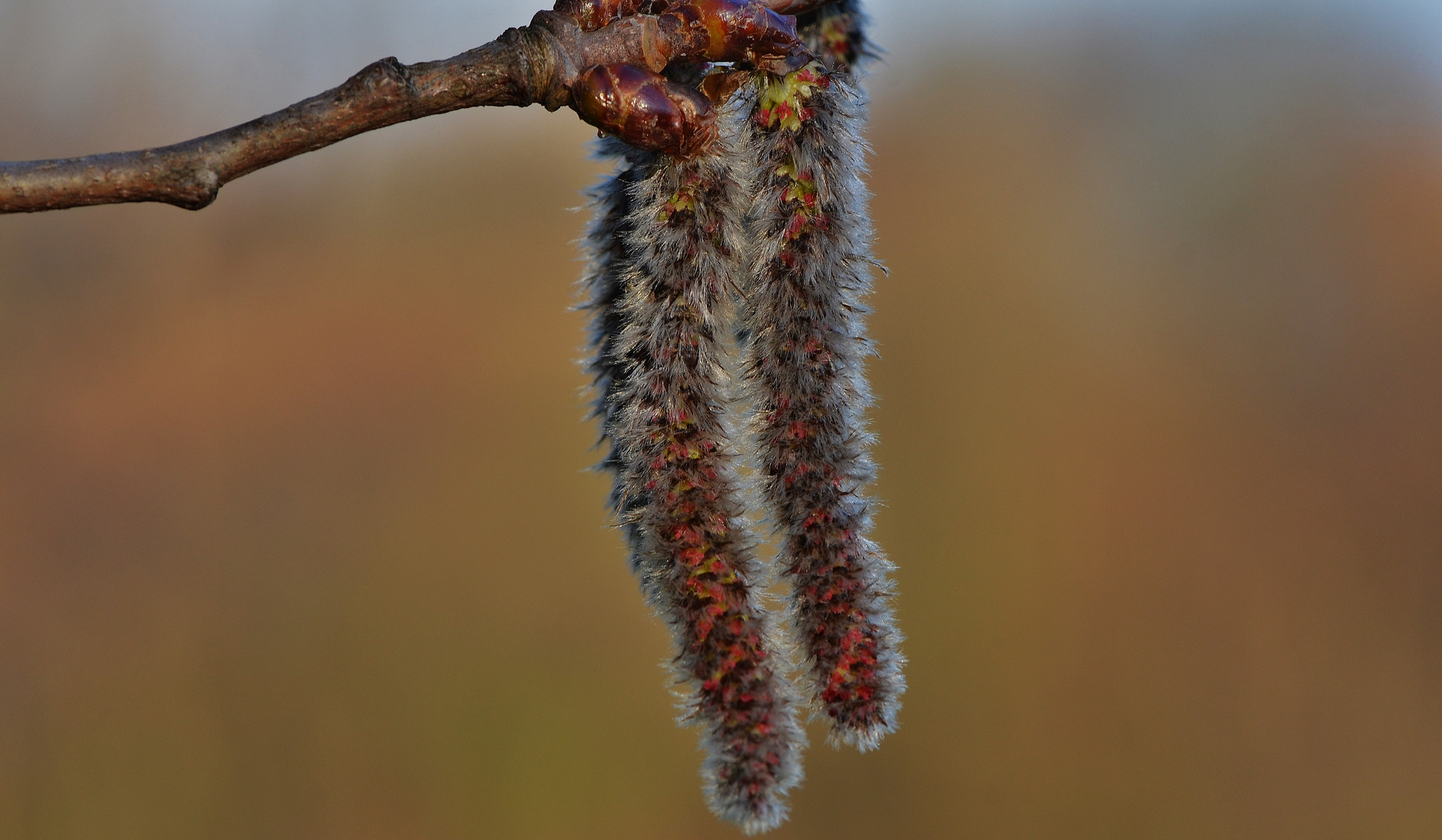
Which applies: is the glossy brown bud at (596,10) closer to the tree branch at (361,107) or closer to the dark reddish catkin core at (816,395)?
the tree branch at (361,107)

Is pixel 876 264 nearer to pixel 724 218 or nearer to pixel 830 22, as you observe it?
pixel 724 218

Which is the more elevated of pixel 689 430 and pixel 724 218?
pixel 724 218

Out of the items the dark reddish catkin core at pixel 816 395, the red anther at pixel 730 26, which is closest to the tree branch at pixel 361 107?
the red anther at pixel 730 26

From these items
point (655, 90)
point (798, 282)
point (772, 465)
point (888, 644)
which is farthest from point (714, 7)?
point (888, 644)

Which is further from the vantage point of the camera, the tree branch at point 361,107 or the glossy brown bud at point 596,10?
the glossy brown bud at point 596,10

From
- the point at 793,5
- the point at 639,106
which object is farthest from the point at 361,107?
the point at 793,5

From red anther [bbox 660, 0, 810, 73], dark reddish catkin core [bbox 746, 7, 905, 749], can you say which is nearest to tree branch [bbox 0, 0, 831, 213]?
red anther [bbox 660, 0, 810, 73]
